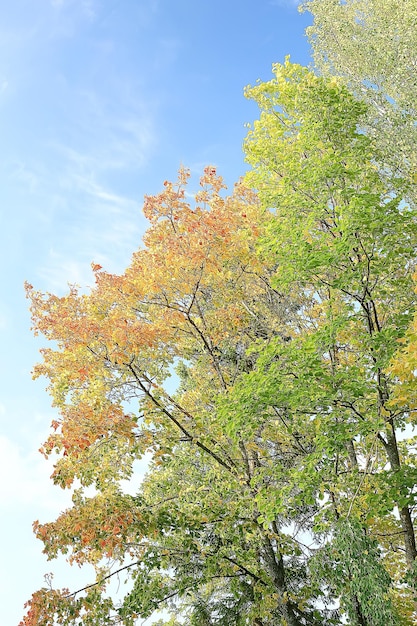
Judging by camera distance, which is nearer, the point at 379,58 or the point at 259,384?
the point at 259,384

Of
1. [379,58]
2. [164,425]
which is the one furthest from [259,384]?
[379,58]

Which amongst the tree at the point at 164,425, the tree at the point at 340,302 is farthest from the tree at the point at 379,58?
the tree at the point at 164,425

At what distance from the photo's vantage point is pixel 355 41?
1797 centimetres

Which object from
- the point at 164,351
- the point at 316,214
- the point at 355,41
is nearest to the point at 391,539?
the point at 164,351

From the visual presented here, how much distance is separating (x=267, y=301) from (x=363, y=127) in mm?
8976

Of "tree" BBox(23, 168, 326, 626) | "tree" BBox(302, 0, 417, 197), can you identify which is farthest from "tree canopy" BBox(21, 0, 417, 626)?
"tree" BBox(302, 0, 417, 197)

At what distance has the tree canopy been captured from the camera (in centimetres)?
709

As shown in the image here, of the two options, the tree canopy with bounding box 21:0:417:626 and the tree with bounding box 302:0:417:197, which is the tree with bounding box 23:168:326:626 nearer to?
the tree canopy with bounding box 21:0:417:626

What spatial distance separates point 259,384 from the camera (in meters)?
7.05

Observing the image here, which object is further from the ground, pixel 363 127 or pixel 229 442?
pixel 363 127

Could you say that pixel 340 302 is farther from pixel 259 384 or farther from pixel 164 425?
pixel 164 425

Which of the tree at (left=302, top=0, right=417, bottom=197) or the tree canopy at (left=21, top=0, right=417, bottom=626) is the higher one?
the tree at (left=302, top=0, right=417, bottom=197)

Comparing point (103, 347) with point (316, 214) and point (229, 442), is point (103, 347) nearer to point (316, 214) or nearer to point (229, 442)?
point (229, 442)

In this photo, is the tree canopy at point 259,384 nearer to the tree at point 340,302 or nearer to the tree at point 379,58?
the tree at point 340,302
